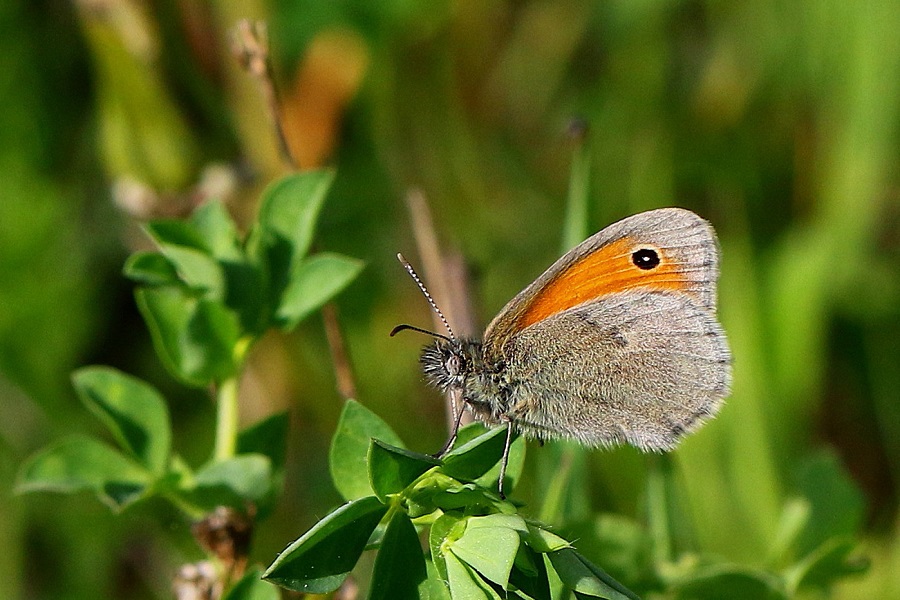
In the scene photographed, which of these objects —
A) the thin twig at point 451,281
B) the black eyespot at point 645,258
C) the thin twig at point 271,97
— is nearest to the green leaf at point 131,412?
the thin twig at point 271,97

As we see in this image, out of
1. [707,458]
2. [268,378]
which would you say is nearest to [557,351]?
[707,458]

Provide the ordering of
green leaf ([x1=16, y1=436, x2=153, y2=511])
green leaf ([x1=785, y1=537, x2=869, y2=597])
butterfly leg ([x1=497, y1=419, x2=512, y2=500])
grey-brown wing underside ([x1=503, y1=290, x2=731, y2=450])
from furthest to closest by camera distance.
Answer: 1. grey-brown wing underside ([x1=503, y1=290, x2=731, y2=450])
2. green leaf ([x1=785, y1=537, x2=869, y2=597])
3. green leaf ([x1=16, y1=436, x2=153, y2=511])
4. butterfly leg ([x1=497, y1=419, x2=512, y2=500])

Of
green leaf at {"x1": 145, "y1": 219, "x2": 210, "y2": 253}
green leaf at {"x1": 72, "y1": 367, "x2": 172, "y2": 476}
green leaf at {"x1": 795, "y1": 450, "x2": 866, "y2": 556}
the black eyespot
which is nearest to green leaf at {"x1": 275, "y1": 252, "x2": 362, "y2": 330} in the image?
Result: green leaf at {"x1": 145, "y1": 219, "x2": 210, "y2": 253}

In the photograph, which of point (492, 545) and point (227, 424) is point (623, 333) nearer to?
point (227, 424)

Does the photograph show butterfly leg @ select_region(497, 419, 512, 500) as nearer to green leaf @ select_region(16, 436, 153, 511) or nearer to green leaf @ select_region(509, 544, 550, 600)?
green leaf @ select_region(509, 544, 550, 600)

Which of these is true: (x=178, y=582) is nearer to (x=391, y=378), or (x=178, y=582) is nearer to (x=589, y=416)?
(x=589, y=416)
